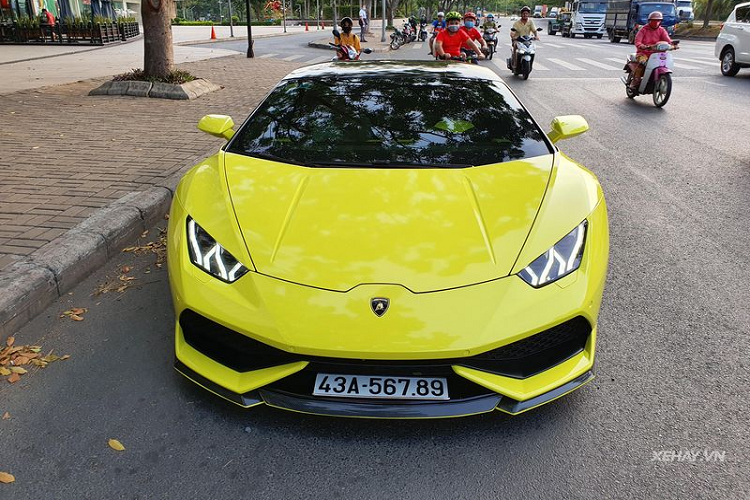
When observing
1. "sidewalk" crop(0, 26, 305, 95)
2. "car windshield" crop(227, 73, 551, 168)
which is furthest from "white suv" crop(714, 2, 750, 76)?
"sidewalk" crop(0, 26, 305, 95)

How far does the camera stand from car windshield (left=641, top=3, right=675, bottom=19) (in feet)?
92.4

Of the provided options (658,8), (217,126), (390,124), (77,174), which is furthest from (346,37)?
(658,8)

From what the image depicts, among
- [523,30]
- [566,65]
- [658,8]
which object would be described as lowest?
[566,65]

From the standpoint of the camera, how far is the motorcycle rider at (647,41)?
10578mm

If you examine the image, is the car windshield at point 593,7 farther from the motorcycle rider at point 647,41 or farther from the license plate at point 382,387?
the license plate at point 382,387

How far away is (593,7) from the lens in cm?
3719

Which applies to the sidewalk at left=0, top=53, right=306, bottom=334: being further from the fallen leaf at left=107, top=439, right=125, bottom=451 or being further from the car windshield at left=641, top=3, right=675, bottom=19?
the car windshield at left=641, top=3, right=675, bottom=19

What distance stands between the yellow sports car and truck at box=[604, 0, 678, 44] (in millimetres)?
30171

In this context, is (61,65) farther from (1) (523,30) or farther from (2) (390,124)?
(2) (390,124)

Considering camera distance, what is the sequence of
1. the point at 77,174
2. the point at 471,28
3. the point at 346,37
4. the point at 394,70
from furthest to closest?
1. the point at 471,28
2. the point at 346,37
3. the point at 77,174
4. the point at 394,70

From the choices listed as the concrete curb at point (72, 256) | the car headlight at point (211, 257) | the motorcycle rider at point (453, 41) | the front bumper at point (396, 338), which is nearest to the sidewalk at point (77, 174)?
the concrete curb at point (72, 256)

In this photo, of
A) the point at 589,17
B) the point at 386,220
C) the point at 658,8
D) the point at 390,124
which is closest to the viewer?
the point at 386,220

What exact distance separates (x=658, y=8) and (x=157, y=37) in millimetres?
27052

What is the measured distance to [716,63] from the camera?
18.5m
